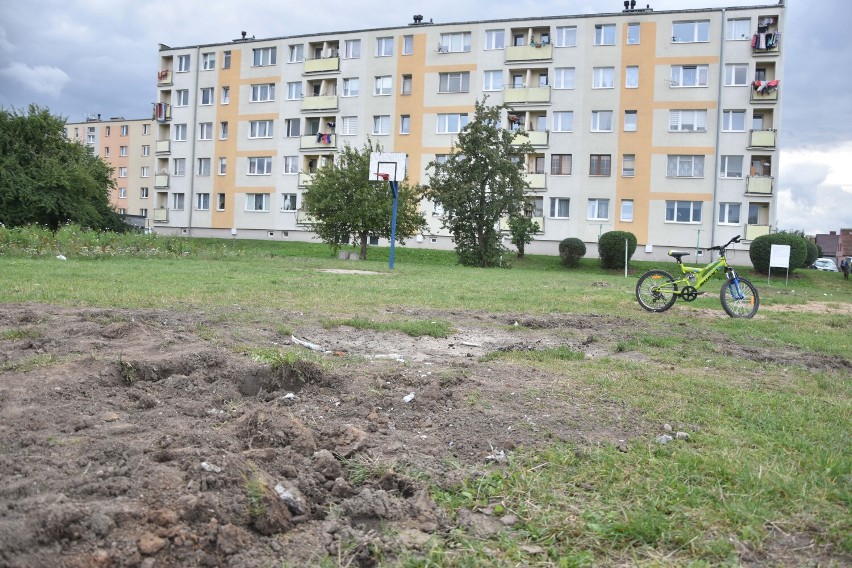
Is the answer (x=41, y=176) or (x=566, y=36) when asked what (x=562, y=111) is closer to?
(x=566, y=36)

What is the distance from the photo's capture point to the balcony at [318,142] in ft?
172

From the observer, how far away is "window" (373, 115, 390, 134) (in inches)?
2028

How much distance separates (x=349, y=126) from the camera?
5256 cm

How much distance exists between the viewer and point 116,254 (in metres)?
22.6

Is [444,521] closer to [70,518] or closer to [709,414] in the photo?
[70,518]

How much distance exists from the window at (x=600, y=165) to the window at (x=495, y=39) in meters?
10.3

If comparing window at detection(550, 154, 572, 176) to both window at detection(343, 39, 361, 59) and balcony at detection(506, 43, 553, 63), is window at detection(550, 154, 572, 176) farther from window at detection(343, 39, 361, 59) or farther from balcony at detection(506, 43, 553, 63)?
window at detection(343, 39, 361, 59)

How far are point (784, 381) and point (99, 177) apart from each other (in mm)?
58889

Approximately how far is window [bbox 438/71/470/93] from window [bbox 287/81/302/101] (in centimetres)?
1152

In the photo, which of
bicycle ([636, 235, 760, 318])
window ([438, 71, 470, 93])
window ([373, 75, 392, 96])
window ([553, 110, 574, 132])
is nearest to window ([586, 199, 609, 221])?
window ([553, 110, 574, 132])

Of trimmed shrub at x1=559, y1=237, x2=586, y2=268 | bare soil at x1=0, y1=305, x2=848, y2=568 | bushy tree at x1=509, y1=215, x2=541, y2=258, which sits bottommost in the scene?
bare soil at x1=0, y1=305, x2=848, y2=568

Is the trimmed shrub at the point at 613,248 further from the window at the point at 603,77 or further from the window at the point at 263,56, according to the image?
the window at the point at 263,56

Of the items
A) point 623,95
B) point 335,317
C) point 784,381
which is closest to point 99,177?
point 623,95

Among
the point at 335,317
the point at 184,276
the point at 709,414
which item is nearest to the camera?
the point at 709,414
